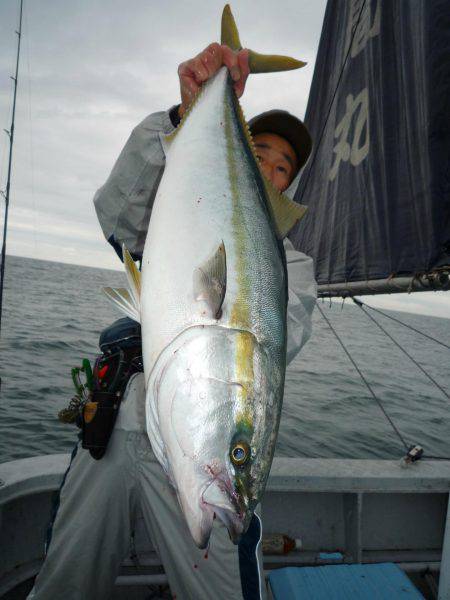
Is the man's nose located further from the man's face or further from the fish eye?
the fish eye

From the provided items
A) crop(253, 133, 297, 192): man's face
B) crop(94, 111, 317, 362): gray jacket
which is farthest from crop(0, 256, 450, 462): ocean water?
crop(94, 111, 317, 362): gray jacket

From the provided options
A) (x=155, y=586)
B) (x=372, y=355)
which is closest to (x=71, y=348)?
(x=155, y=586)

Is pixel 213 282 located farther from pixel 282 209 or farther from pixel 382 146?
pixel 382 146

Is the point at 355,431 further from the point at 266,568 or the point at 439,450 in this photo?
the point at 266,568

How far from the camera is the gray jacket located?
171 centimetres

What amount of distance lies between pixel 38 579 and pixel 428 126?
316 cm

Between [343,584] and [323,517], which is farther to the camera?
[323,517]

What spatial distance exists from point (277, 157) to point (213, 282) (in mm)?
1440

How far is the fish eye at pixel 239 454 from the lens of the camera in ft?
3.39

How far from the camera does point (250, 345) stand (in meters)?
1.13

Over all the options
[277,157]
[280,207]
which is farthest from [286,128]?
[280,207]

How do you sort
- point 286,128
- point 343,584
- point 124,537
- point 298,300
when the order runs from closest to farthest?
Answer: point 124,537 < point 298,300 < point 343,584 < point 286,128

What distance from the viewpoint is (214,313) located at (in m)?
1.14

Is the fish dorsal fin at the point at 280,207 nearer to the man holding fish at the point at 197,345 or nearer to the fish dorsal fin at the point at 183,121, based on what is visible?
the man holding fish at the point at 197,345
